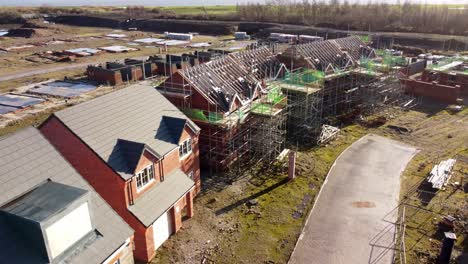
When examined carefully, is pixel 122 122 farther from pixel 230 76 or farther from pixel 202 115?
pixel 230 76

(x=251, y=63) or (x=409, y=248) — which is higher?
(x=251, y=63)

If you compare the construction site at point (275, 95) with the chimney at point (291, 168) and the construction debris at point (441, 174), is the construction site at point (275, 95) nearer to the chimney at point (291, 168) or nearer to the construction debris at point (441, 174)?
the chimney at point (291, 168)

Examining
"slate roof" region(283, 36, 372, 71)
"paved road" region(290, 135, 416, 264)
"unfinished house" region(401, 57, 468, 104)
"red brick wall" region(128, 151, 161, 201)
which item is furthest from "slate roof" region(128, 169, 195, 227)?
"unfinished house" region(401, 57, 468, 104)

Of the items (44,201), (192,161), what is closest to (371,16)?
(192,161)

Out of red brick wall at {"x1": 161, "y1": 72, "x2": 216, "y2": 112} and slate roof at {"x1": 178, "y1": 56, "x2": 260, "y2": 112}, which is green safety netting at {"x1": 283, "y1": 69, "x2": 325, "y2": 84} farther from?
red brick wall at {"x1": 161, "y1": 72, "x2": 216, "y2": 112}

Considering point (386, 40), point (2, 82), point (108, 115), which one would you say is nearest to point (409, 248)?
point (108, 115)

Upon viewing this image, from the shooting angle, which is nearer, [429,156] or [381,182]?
[381,182]

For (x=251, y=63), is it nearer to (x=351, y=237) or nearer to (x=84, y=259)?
(x=351, y=237)
